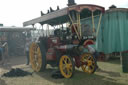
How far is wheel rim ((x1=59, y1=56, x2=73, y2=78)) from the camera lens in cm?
510

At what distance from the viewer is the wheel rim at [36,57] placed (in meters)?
6.70

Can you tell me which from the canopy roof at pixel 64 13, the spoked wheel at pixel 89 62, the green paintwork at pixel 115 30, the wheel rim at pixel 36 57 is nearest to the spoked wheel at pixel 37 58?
the wheel rim at pixel 36 57

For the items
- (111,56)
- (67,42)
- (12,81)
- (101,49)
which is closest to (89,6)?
(67,42)

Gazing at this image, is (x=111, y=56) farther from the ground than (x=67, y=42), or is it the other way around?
(x=67, y=42)

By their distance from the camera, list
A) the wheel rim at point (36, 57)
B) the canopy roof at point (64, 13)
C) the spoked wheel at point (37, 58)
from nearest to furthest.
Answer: the canopy roof at point (64, 13), the spoked wheel at point (37, 58), the wheel rim at point (36, 57)

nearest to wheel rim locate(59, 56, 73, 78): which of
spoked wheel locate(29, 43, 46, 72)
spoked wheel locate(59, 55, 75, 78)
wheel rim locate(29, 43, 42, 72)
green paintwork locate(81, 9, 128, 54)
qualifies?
spoked wheel locate(59, 55, 75, 78)

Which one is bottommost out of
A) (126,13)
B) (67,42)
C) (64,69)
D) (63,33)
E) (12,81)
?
(12,81)

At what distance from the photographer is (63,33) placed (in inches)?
242

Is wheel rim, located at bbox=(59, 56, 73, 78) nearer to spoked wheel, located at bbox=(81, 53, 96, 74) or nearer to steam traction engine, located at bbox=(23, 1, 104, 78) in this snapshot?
steam traction engine, located at bbox=(23, 1, 104, 78)

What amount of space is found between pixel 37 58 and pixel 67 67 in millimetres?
2339

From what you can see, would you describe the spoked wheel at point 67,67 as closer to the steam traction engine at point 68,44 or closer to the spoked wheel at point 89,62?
the steam traction engine at point 68,44

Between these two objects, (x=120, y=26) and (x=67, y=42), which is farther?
(x=120, y=26)

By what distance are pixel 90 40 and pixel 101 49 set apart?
4.33 metres

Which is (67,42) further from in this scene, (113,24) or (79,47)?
(113,24)
